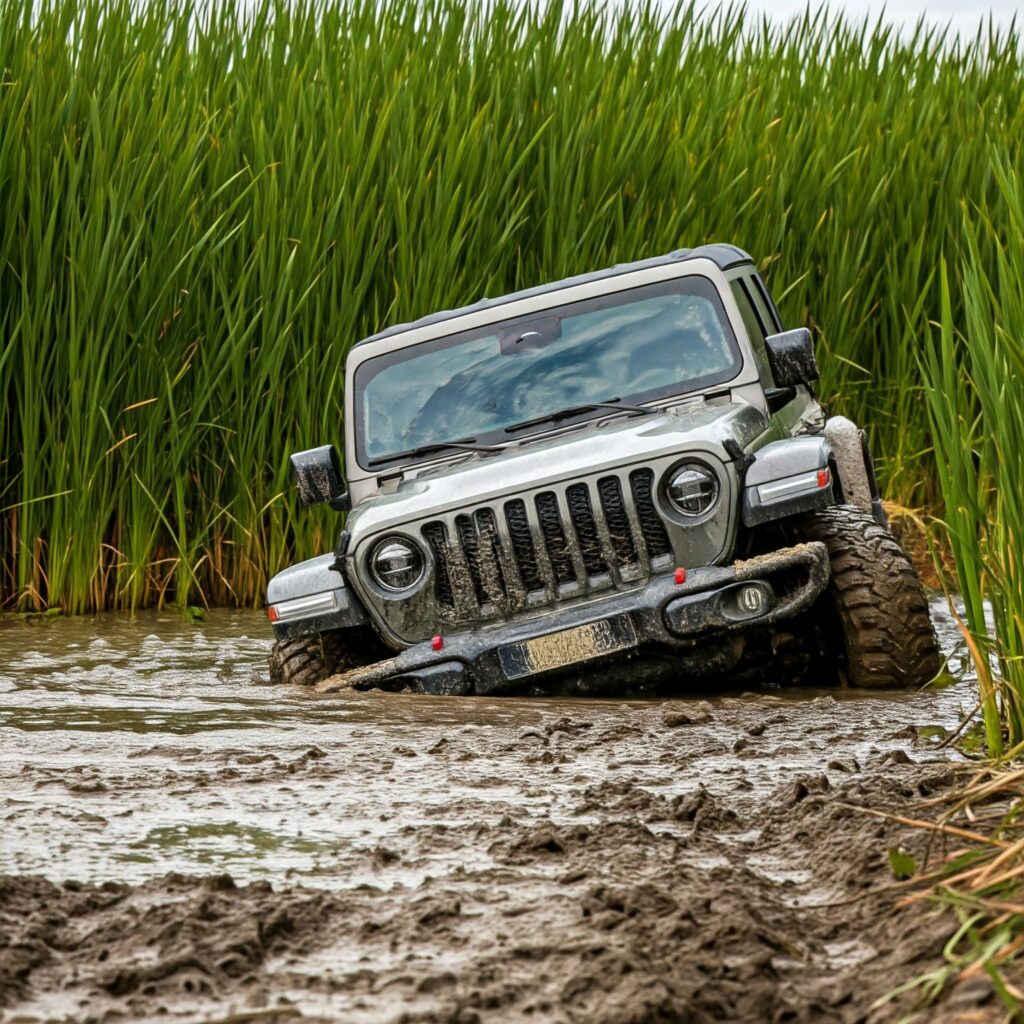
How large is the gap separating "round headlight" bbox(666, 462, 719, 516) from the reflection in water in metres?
0.63

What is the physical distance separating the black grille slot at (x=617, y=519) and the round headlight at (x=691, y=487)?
160 millimetres

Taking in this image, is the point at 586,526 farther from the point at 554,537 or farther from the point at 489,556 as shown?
the point at 489,556

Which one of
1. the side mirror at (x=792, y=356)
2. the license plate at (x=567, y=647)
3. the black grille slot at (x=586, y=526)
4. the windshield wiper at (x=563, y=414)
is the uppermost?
the side mirror at (x=792, y=356)

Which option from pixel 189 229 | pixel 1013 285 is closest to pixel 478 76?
pixel 189 229

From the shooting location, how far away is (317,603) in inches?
228

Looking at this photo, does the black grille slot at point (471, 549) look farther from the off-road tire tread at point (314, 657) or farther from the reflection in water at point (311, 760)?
the off-road tire tread at point (314, 657)

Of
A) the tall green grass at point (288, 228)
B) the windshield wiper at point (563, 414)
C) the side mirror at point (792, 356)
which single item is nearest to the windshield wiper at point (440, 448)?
the windshield wiper at point (563, 414)

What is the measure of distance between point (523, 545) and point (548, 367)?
43.7 inches

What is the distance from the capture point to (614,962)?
2.36 metres

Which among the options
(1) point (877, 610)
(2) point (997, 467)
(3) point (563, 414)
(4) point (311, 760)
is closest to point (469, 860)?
(4) point (311, 760)

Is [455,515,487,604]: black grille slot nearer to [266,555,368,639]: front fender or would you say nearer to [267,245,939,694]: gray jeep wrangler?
[267,245,939,694]: gray jeep wrangler

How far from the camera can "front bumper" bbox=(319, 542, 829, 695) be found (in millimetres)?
5363

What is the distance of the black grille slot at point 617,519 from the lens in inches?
216

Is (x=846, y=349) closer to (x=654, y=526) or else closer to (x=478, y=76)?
(x=478, y=76)
